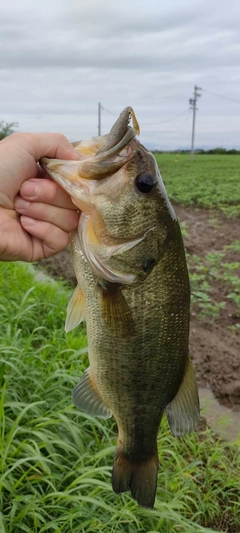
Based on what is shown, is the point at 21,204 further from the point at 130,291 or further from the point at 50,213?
the point at 130,291

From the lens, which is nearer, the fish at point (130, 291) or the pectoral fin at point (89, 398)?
the fish at point (130, 291)

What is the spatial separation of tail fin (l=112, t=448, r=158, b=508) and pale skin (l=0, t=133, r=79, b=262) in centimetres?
90

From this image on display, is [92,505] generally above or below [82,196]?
below

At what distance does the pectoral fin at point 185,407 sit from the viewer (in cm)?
200

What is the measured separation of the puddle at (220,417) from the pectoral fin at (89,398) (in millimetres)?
1974

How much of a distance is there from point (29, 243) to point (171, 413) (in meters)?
0.86

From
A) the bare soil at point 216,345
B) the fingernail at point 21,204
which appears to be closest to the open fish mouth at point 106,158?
the fingernail at point 21,204

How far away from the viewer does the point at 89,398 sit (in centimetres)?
211

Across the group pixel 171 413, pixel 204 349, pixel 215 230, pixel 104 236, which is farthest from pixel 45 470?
pixel 215 230

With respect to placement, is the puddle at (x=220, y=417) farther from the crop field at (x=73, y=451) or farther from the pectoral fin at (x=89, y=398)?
the pectoral fin at (x=89, y=398)

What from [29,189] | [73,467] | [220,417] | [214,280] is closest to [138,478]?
[73,467]

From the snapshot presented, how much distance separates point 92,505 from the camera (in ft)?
9.10

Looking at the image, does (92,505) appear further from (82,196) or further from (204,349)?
(204,349)

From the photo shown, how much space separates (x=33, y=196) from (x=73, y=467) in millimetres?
1764
